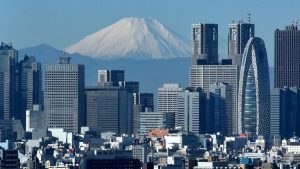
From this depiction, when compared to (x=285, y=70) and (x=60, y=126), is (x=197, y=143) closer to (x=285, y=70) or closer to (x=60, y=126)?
(x=60, y=126)

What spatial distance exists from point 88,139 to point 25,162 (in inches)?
1355

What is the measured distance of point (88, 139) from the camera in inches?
4705

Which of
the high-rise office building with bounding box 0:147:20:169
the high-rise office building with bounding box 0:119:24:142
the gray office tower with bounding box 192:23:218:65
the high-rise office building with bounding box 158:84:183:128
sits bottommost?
the high-rise office building with bounding box 0:147:20:169

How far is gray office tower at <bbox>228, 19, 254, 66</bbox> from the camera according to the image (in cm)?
16225

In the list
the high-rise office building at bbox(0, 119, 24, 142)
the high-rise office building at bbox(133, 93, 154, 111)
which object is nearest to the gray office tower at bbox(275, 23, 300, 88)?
the high-rise office building at bbox(133, 93, 154, 111)

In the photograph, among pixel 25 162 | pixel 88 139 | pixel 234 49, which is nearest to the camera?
pixel 25 162

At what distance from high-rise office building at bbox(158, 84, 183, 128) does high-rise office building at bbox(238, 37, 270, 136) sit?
14.6 ft

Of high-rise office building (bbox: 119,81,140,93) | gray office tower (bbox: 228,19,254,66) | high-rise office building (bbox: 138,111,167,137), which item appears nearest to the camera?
high-rise office building (bbox: 138,111,167,137)

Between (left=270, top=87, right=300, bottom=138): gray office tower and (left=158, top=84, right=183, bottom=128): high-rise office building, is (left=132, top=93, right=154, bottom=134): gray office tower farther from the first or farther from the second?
(left=270, top=87, right=300, bottom=138): gray office tower

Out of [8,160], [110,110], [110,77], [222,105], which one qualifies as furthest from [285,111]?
[8,160]

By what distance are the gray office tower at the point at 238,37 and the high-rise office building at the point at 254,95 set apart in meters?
12.3

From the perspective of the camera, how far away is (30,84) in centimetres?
15425

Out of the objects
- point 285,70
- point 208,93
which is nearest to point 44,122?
point 208,93

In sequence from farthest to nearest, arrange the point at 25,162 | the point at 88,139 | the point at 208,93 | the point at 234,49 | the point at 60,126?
the point at 234,49, the point at 208,93, the point at 60,126, the point at 88,139, the point at 25,162
